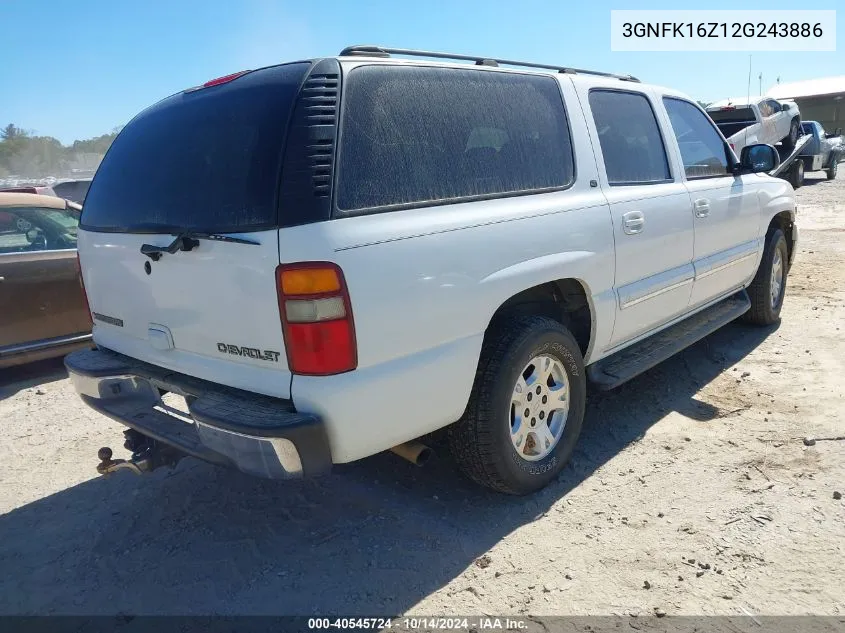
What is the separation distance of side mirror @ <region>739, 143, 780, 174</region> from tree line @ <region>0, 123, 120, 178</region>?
158ft

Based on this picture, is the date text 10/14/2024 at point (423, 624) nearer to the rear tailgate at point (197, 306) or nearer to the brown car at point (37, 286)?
the rear tailgate at point (197, 306)

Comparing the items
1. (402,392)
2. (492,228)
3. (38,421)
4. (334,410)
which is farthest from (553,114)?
(38,421)

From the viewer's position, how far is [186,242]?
2486 mm

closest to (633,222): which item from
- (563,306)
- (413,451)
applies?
(563,306)

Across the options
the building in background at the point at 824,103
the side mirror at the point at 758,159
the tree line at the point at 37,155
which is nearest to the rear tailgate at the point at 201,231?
the side mirror at the point at 758,159

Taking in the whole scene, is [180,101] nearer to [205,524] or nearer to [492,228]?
[492,228]

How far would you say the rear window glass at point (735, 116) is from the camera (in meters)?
13.5

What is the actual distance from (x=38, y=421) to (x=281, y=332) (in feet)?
10.3

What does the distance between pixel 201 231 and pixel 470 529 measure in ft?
5.73

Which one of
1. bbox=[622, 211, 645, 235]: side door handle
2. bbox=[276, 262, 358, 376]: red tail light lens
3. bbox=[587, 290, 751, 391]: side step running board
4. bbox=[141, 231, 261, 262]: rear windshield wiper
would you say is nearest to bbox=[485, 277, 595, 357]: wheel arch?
bbox=[587, 290, 751, 391]: side step running board

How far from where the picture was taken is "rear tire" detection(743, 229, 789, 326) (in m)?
5.35

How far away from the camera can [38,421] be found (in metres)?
4.48

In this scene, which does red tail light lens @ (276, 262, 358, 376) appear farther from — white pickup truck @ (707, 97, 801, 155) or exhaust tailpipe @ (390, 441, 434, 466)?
white pickup truck @ (707, 97, 801, 155)

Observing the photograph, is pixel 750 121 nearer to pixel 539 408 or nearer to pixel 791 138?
pixel 791 138
